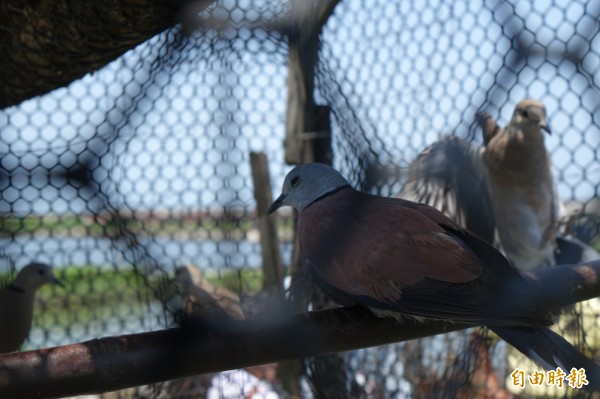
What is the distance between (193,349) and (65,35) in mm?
781

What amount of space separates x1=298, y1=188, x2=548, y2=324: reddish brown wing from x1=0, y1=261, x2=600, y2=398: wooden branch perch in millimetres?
61

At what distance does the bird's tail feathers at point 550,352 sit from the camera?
3.23 ft

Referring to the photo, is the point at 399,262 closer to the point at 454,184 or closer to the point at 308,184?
the point at 308,184

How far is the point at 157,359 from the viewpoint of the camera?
0.88m

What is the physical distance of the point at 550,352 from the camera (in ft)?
3.24

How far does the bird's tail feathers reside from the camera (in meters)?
0.99

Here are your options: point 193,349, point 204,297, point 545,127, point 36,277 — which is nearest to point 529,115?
point 545,127

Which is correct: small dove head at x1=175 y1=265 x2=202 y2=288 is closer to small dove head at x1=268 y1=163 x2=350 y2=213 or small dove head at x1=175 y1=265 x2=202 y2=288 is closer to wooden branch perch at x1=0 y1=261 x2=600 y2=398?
small dove head at x1=268 y1=163 x2=350 y2=213

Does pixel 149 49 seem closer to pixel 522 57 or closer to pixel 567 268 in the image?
pixel 522 57

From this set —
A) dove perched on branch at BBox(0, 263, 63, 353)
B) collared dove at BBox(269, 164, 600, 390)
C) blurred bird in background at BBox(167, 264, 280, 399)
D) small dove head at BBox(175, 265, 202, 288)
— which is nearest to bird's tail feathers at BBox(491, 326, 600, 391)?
collared dove at BBox(269, 164, 600, 390)

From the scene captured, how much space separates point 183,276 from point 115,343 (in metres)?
0.78

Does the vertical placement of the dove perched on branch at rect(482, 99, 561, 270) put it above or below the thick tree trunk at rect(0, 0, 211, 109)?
below

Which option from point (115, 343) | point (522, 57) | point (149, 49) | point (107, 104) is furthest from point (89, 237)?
point (522, 57)

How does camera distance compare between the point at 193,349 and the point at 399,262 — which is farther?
the point at 399,262
